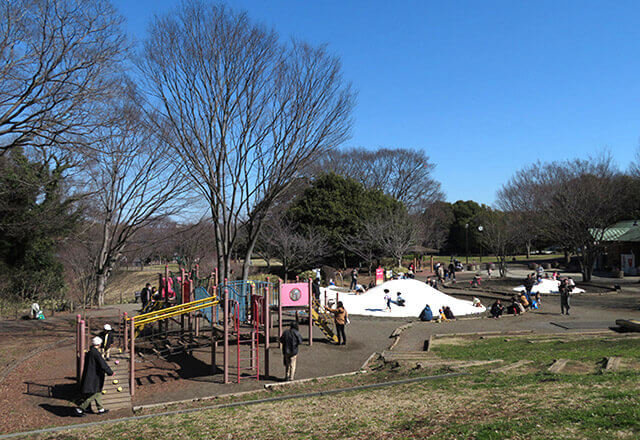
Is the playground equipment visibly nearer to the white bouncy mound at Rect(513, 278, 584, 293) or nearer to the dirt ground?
the dirt ground

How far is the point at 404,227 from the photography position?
1984 inches

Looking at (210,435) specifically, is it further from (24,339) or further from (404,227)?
(404,227)

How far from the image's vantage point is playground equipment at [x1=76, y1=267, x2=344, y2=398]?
1312 centimetres

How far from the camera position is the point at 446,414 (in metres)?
7.85

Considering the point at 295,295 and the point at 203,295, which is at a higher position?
the point at 203,295

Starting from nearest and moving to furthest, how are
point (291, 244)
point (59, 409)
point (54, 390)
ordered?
point (59, 409), point (54, 390), point (291, 244)

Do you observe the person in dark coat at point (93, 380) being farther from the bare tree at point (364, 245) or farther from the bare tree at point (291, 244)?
the bare tree at point (364, 245)

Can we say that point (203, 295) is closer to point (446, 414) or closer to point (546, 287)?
point (446, 414)

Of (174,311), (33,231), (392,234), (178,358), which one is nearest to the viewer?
(174,311)

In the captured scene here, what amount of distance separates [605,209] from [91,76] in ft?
130

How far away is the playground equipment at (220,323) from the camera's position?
13125 mm

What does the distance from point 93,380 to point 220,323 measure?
22.7ft

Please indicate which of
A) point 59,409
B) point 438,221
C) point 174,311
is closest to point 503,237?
point 438,221

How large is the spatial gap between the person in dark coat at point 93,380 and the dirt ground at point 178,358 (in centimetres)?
29
